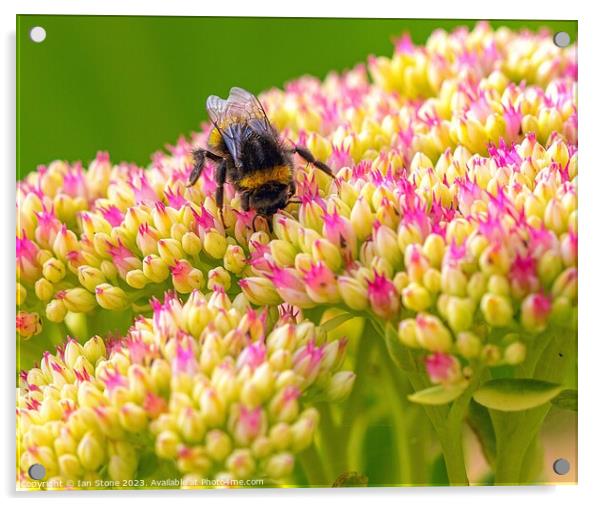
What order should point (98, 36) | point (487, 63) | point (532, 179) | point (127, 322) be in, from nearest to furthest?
point (532, 179), point (127, 322), point (98, 36), point (487, 63)

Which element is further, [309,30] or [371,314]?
[309,30]

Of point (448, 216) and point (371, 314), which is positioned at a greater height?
point (448, 216)

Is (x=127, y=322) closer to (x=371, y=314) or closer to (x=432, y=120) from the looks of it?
(x=371, y=314)

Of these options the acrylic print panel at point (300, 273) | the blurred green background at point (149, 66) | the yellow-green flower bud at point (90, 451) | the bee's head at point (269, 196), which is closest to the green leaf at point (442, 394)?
the acrylic print panel at point (300, 273)

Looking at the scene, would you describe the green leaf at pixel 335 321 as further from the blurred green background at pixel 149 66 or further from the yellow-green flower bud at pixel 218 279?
the blurred green background at pixel 149 66

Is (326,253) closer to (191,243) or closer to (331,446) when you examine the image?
(191,243)

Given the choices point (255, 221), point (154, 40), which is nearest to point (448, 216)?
point (255, 221)

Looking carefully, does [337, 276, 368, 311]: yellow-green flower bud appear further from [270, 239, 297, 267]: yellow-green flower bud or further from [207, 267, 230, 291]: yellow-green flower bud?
[207, 267, 230, 291]: yellow-green flower bud

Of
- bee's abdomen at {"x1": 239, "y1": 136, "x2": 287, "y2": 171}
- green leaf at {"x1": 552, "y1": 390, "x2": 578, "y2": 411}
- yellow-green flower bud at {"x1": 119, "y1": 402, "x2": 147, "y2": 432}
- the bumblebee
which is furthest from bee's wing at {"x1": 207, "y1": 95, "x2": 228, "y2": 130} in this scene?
green leaf at {"x1": 552, "y1": 390, "x2": 578, "y2": 411}
